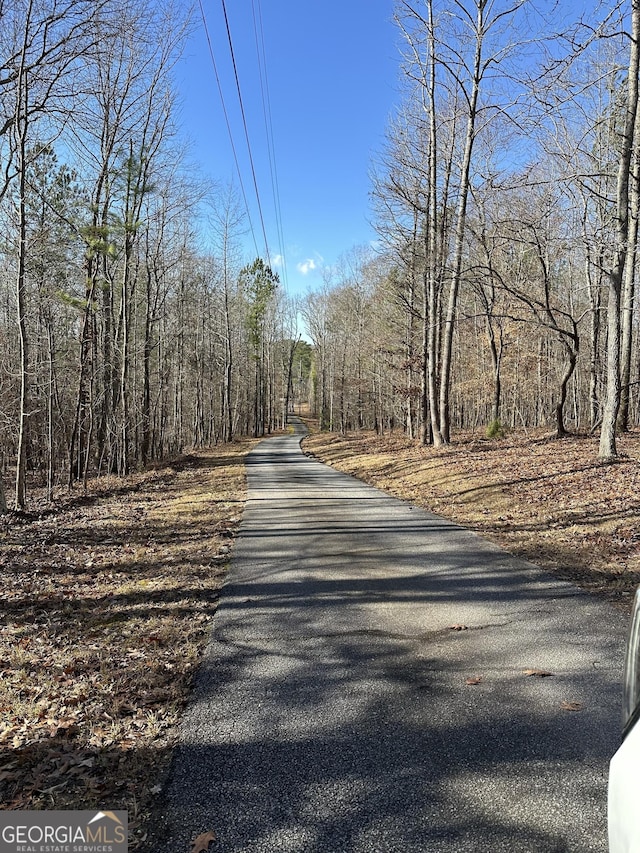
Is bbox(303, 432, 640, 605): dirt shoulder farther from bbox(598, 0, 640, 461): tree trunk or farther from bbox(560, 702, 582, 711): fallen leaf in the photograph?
bbox(560, 702, 582, 711): fallen leaf

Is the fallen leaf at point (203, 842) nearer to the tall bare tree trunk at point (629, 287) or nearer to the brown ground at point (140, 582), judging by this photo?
the brown ground at point (140, 582)

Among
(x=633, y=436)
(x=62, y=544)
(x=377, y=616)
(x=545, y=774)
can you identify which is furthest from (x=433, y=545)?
(x=633, y=436)

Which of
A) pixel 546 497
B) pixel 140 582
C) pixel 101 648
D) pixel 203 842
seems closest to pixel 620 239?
pixel 546 497

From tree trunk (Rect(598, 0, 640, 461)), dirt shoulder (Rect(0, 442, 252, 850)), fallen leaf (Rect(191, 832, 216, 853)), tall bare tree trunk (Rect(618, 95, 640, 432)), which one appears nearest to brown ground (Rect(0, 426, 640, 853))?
dirt shoulder (Rect(0, 442, 252, 850))

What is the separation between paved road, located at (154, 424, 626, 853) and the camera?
2240 millimetres

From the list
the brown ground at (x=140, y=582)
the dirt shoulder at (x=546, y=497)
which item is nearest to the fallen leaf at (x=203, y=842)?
the brown ground at (x=140, y=582)

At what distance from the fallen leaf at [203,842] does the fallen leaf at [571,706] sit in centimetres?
218

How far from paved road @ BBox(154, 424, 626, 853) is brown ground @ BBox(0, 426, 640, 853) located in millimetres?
324

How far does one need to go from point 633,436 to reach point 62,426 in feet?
69.7

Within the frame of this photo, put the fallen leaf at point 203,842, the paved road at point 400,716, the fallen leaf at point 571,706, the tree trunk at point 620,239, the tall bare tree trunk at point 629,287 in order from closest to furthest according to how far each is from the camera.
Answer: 1. the fallen leaf at point 203,842
2. the paved road at point 400,716
3. the fallen leaf at point 571,706
4. the tree trunk at point 620,239
5. the tall bare tree trunk at point 629,287

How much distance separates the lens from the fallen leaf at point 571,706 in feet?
10.2

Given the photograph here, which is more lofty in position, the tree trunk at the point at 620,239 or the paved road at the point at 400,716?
the tree trunk at the point at 620,239

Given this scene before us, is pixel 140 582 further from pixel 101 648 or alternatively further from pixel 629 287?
pixel 629 287

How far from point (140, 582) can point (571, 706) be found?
4.59 metres
